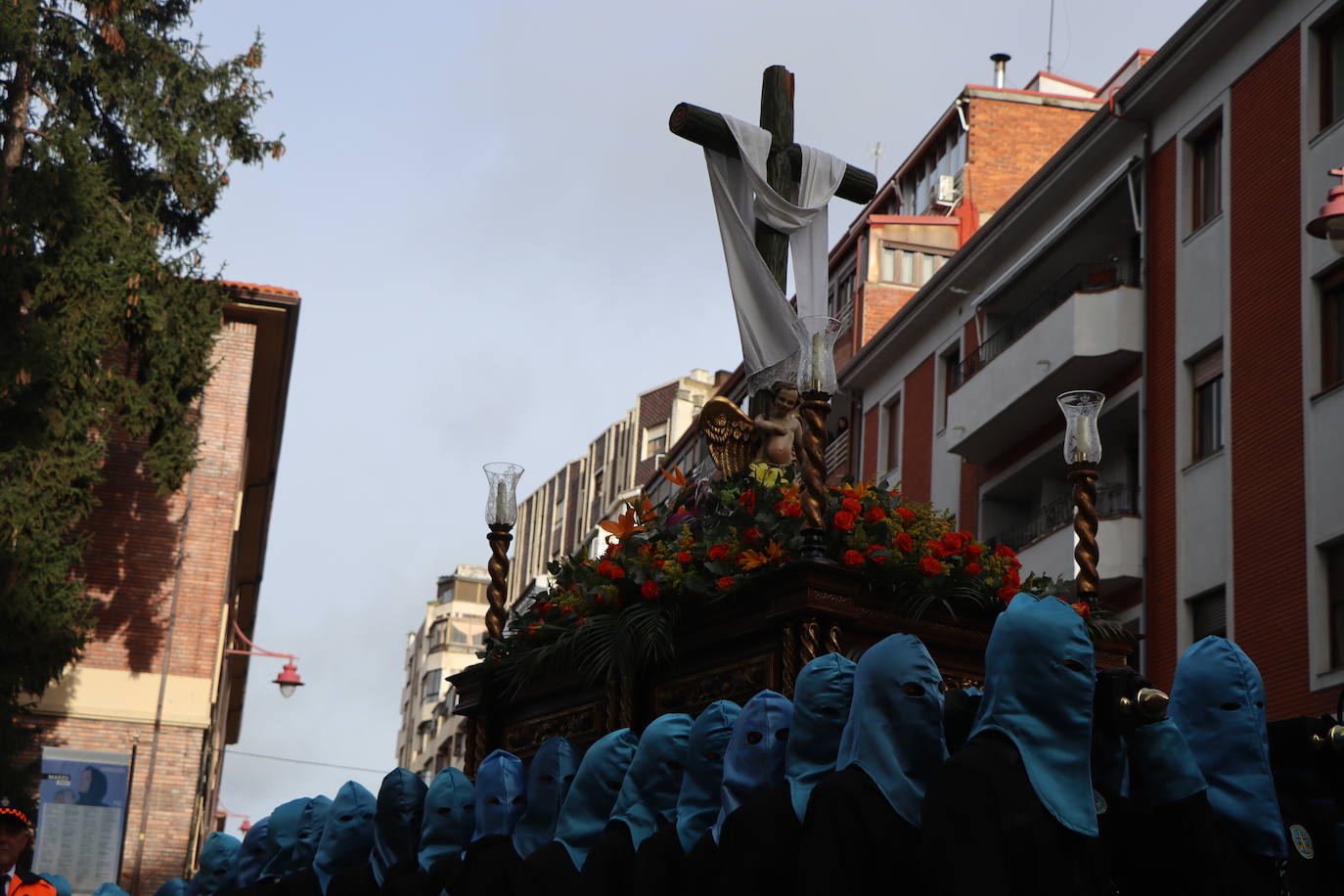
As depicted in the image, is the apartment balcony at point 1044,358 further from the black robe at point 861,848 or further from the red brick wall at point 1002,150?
the black robe at point 861,848

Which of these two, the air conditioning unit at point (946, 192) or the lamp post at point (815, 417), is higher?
the air conditioning unit at point (946, 192)

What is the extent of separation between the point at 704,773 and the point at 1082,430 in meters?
3.19

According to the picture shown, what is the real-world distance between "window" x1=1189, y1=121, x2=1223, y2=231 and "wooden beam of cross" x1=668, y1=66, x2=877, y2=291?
44.2 ft

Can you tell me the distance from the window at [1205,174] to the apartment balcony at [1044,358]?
1471 millimetres

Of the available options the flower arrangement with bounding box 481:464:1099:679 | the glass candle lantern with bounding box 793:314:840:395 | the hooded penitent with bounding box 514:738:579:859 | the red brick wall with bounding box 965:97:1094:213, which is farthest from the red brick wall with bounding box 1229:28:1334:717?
the red brick wall with bounding box 965:97:1094:213

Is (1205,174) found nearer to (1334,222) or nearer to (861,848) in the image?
(1334,222)

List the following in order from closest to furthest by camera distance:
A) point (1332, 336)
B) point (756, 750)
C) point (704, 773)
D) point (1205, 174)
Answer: point (756, 750) → point (704, 773) → point (1332, 336) → point (1205, 174)

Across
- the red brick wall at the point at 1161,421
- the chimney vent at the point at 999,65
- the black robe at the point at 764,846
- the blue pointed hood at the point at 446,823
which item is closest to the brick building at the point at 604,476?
the chimney vent at the point at 999,65

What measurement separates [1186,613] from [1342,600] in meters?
3.18

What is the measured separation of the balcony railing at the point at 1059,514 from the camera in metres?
23.2

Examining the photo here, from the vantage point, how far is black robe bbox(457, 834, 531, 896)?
6555 millimetres

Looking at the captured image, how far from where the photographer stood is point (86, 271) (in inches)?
890

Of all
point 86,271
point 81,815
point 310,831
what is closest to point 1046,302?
point 86,271

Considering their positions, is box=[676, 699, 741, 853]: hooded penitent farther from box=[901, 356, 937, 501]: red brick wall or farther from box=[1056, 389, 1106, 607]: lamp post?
box=[901, 356, 937, 501]: red brick wall
